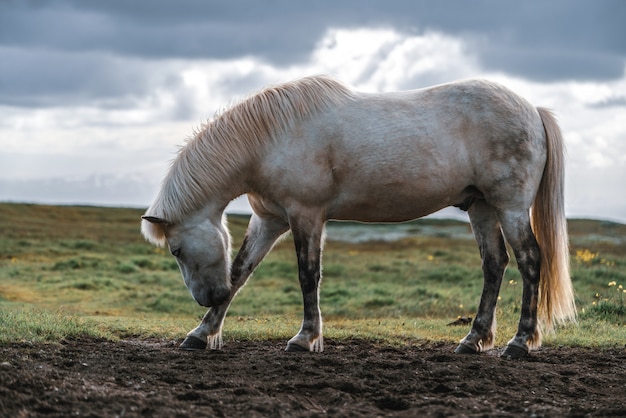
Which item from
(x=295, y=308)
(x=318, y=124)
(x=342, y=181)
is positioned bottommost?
(x=295, y=308)

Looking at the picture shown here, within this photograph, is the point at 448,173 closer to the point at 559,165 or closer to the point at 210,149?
the point at 559,165

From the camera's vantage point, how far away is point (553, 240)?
27.3 ft

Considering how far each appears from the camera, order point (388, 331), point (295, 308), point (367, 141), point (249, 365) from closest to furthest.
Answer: point (249, 365) → point (367, 141) → point (388, 331) → point (295, 308)

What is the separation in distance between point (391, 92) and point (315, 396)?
3765 mm

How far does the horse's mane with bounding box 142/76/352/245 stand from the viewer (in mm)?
7820

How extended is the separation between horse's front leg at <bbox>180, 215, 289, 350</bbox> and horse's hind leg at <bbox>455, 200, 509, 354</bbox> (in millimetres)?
2129

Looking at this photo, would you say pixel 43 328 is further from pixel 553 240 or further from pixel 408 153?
pixel 553 240

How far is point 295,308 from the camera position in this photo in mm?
15383

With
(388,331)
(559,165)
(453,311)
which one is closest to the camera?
(559,165)

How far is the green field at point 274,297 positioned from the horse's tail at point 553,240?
1.09m

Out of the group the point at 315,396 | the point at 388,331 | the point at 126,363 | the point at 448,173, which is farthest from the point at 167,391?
the point at 388,331

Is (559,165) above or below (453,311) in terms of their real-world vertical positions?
above

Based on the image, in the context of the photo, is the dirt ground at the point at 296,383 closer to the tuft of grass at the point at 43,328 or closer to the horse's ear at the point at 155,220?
the tuft of grass at the point at 43,328

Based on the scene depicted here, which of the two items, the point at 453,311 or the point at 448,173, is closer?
the point at 448,173
